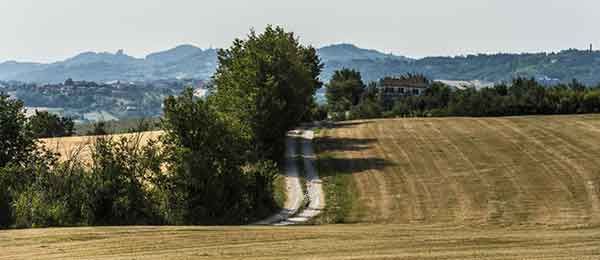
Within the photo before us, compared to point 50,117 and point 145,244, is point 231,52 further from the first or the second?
point 50,117

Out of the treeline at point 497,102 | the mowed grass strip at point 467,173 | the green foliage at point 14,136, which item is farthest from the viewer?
the treeline at point 497,102

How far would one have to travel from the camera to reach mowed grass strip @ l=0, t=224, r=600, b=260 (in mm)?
19578

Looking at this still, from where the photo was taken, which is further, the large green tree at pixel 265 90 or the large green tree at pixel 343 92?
the large green tree at pixel 343 92

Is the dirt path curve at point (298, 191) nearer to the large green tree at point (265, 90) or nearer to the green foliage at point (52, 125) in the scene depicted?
the large green tree at point (265, 90)

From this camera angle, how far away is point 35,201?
3033 centimetres

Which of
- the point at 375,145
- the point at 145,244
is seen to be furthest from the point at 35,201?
Answer: the point at 375,145

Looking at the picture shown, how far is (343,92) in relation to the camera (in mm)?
133125

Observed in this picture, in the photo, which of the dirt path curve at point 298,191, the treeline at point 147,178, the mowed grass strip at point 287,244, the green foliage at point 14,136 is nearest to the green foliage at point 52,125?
the dirt path curve at point 298,191

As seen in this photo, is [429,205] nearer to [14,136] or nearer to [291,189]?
[291,189]

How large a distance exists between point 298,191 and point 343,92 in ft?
298

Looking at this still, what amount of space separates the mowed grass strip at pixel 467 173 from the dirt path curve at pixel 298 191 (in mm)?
800

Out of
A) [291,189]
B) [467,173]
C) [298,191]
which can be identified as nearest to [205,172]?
[298,191]

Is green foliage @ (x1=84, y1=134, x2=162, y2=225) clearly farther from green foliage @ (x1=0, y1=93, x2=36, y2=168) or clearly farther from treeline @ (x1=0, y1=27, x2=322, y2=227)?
green foliage @ (x1=0, y1=93, x2=36, y2=168)

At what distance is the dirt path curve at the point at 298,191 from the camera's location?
35.3 m
